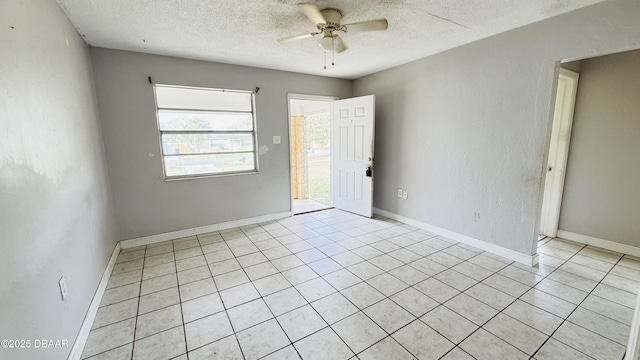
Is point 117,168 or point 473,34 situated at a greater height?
point 473,34

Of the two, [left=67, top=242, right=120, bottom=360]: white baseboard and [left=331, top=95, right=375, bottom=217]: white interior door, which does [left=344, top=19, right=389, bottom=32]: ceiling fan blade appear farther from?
[left=67, top=242, right=120, bottom=360]: white baseboard

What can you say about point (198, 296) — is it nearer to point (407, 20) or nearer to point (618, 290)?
point (407, 20)

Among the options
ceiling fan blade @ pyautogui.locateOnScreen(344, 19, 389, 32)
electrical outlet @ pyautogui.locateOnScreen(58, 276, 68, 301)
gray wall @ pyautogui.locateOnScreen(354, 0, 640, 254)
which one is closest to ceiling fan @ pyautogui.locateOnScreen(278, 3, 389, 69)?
ceiling fan blade @ pyautogui.locateOnScreen(344, 19, 389, 32)

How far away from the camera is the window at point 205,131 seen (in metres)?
3.44

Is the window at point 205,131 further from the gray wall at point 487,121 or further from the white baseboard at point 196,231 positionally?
the gray wall at point 487,121

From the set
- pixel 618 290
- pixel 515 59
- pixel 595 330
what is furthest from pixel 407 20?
pixel 618 290

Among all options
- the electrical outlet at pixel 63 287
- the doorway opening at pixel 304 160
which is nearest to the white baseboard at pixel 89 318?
the electrical outlet at pixel 63 287

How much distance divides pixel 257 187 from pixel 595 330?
3.83 metres

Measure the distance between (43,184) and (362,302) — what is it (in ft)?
7.51

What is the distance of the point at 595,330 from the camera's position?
1804mm

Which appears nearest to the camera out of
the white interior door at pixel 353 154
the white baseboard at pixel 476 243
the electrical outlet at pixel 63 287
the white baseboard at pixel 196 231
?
the electrical outlet at pixel 63 287

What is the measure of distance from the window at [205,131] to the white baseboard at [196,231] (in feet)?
2.52

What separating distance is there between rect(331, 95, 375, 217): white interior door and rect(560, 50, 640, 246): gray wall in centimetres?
252

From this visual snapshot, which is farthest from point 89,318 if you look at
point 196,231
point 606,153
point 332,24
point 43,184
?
point 606,153
